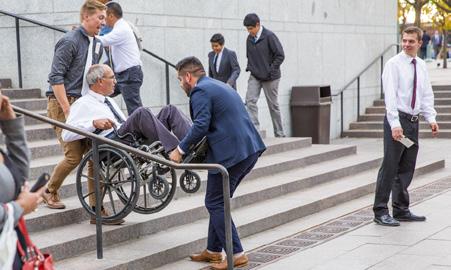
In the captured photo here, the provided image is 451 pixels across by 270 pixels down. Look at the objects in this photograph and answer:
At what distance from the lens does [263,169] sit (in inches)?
419

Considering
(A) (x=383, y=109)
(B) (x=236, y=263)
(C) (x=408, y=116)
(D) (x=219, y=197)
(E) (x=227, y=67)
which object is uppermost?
(E) (x=227, y=67)

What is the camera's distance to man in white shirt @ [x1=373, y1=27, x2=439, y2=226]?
8.49 meters

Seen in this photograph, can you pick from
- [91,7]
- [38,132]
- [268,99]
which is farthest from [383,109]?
[91,7]

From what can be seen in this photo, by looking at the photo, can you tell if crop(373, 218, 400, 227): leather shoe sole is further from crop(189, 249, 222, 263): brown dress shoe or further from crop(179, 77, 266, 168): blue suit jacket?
crop(179, 77, 266, 168): blue suit jacket

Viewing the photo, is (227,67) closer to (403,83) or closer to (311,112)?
(311,112)

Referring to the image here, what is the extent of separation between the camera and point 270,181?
1034 cm

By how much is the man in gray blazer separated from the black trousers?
3.87 m

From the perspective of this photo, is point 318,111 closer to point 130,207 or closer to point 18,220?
point 130,207

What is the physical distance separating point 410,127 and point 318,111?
20.8 ft

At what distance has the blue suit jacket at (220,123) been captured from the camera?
6898 mm

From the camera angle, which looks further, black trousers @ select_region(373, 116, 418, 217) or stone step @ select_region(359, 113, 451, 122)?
stone step @ select_region(359, 113, 451, 122)

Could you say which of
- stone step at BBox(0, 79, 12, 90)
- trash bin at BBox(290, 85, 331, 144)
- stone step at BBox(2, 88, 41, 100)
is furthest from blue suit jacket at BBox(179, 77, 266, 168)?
trash bin at BBox(290, 85, 331, 144)

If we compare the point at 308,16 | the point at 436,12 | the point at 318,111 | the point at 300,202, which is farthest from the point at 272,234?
the point at 436,12

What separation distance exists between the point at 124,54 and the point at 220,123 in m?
2.93
